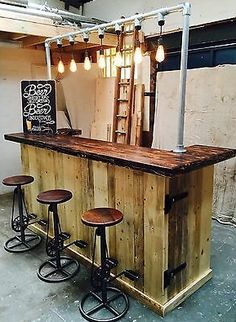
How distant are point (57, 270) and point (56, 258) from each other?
11 cm

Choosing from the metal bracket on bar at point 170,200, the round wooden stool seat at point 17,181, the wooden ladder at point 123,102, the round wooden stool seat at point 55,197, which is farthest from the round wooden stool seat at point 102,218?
the wooden ladder at point 123,102

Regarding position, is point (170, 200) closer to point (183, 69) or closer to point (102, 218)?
point (102, 218)

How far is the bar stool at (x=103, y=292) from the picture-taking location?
216 centimetres

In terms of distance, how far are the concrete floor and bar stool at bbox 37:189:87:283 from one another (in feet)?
0.24

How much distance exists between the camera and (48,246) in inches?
124

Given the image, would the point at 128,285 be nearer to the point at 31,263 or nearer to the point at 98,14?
the point at 31,263

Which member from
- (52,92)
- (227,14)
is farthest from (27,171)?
(227,14)

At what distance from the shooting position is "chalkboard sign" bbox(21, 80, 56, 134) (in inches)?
141

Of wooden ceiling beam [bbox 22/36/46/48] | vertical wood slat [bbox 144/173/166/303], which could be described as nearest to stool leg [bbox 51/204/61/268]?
vertical wood slat [bbox 144/173/166/303]

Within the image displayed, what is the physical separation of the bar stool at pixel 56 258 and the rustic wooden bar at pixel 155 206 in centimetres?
18

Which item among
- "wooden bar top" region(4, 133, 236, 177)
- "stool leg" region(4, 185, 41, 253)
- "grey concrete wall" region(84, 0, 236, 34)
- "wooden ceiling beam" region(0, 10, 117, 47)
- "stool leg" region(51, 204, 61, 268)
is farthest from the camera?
"grey concrete wall" region(84, 0, 236, 34)

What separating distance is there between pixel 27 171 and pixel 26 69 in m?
2.40

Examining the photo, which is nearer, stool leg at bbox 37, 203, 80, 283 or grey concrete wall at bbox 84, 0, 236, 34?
stool leg at bbox 37, 203, 80, 283

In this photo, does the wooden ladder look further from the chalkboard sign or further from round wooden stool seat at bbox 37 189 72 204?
round wooden stool seat at bbox 37 189 72 204
